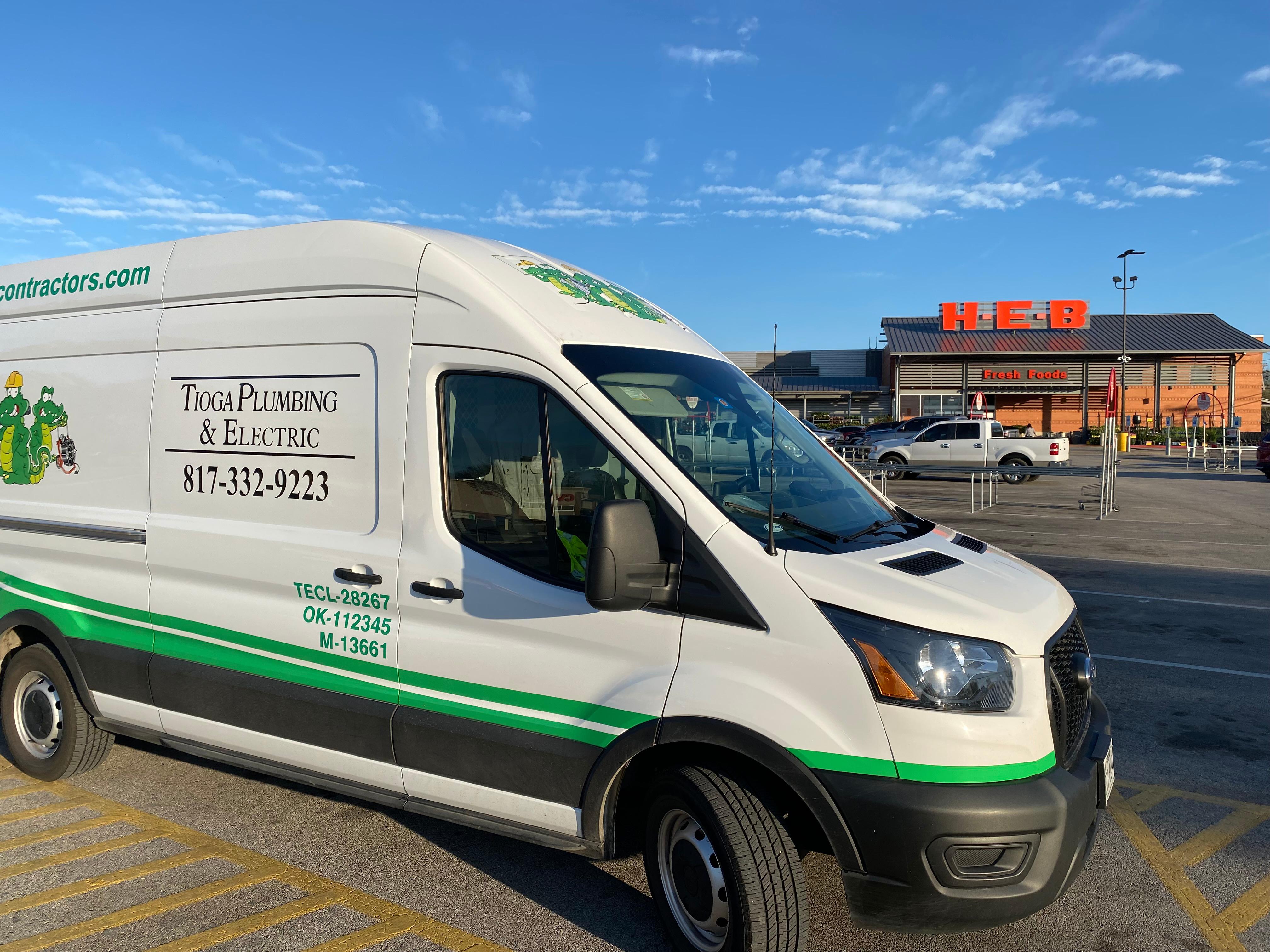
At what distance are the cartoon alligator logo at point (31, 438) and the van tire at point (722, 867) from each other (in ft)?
11.1

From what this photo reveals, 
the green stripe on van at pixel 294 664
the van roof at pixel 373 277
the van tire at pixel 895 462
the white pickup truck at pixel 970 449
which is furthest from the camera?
the van tire at pixel 895 462


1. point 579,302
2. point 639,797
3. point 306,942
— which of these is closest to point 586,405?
point 579,302

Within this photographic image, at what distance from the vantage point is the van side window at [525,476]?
9.84 ft

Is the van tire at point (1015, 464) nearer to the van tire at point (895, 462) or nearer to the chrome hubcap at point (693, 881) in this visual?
the van tire at point (895, 462)

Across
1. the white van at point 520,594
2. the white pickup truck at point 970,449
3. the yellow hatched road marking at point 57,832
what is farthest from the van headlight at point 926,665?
the white pickup truck at point 970,449

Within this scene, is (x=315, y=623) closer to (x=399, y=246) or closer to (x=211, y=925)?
(x=211, y=925)

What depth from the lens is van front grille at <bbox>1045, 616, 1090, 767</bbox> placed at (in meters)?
2.74

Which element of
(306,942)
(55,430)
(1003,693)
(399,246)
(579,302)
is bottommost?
(306,942)

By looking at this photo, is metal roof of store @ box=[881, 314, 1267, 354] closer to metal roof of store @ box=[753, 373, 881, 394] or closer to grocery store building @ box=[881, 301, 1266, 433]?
grocery store building @ box=[881, 301, 1266, 433]

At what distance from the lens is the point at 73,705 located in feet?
14.3

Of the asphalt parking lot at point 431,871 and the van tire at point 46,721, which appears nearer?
the asphalt parking lot at point 431,871

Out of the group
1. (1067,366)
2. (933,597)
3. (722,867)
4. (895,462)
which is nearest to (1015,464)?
(895,462)

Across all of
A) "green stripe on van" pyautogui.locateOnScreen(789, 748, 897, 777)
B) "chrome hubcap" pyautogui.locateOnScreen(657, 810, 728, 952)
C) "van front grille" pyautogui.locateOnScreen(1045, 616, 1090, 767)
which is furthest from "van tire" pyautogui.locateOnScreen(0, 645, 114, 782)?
"van front grille" pyautogui.locateOnScreen(1045, 616, 1090, 767)

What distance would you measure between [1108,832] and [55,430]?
527 centimetres
